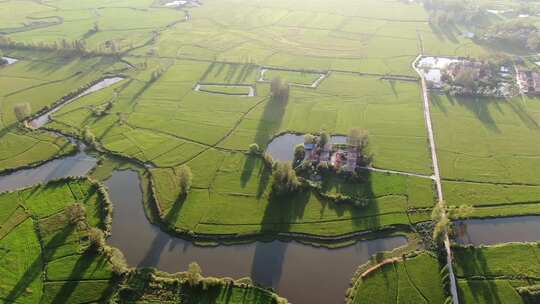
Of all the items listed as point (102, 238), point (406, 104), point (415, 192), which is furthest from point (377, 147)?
point (102, 238)

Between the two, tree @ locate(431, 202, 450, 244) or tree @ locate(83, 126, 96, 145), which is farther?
tree @ locate(83, 126, 96, 145)

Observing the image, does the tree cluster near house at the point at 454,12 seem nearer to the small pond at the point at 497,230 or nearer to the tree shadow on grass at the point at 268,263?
the small pond at the point at 497,230

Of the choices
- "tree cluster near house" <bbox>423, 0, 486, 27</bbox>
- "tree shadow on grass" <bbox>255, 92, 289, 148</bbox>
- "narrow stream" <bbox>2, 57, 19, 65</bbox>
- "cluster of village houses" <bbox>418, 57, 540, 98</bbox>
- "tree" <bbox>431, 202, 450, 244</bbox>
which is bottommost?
"tree" <bbox>431, 202, 450, 244</bbox>

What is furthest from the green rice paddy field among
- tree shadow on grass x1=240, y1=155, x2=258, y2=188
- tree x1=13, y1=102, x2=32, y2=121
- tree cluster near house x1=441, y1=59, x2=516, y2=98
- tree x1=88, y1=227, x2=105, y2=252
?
tree cluster near house x1=441, y1=59, x2=516, y2=98

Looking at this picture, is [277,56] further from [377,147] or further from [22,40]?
[22,40]

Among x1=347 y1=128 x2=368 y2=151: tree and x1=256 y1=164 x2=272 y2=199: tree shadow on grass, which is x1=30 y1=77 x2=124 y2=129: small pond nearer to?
x1=256 y1=164 x2=272 y2=199: tree shadow on grass

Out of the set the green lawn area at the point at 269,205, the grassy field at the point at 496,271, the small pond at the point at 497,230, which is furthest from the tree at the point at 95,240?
the small pond at the point at 497,230

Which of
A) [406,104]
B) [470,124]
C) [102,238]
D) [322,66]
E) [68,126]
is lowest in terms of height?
[102,238]
